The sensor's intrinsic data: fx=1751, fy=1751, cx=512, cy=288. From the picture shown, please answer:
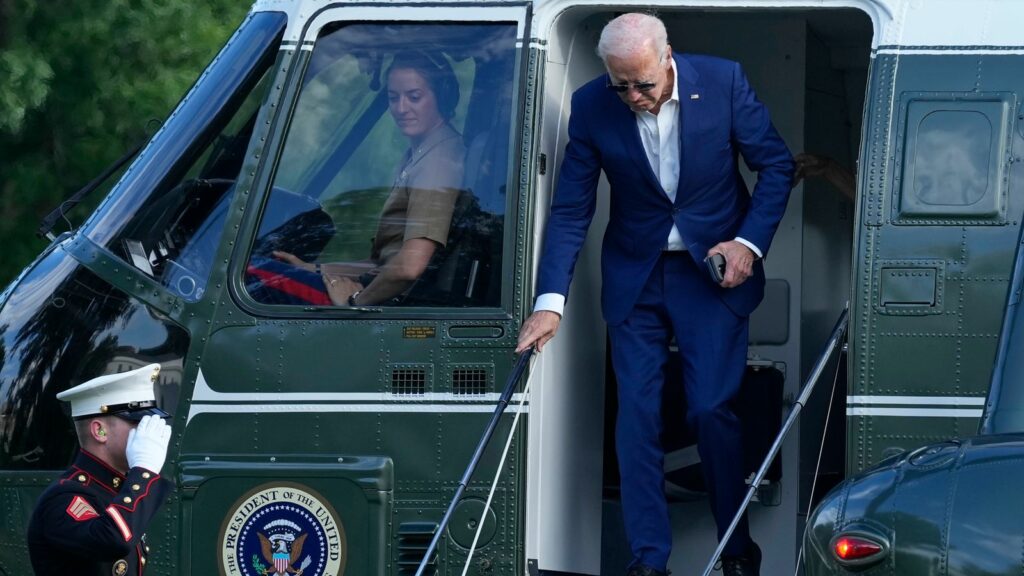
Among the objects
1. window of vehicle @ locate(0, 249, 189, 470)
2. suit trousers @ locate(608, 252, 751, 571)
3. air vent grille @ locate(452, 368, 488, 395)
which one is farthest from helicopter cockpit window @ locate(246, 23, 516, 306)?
suit trousers @ locate(608, 252, 751, 571)

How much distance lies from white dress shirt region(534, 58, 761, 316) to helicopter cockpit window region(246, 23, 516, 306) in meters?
0.47

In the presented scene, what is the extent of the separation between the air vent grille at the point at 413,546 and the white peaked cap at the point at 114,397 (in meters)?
1.00

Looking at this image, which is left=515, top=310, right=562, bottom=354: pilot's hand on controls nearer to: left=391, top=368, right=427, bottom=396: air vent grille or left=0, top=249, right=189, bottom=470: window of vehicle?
left=391, top=368, right=427, bottom=396: air vent grille

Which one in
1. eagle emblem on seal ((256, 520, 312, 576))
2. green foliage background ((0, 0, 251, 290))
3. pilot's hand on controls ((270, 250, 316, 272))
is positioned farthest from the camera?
green foliage background ((0, 0, 251, 290))

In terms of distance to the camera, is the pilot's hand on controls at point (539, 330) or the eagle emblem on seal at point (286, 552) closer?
the pilot's hand on controls at point (539, 330)

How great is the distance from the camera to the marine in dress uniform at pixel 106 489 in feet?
15.9

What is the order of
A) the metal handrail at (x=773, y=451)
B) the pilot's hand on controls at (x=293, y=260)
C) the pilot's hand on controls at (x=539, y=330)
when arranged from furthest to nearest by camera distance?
the pilot's hand on controls at (x=293, y=260) < the pilot's hand on controls at (x=539, y=330) < the metal handrail at (x=773, y=451)

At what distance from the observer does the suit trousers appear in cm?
588

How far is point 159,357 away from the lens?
586 cm

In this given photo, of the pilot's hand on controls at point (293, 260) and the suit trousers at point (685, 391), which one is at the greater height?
the pilot's hand on controls at point (293, 260)

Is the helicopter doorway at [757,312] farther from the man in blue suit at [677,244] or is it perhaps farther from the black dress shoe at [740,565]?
the black dress shoe at [740,565]

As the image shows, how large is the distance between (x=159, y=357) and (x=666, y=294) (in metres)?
1.72

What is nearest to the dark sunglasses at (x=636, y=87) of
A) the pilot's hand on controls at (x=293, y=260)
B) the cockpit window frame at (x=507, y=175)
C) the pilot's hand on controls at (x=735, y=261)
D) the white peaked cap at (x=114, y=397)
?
the cockpit window frame at (x=507, y=175)

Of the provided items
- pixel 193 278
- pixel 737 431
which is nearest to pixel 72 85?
pixel 193 278
